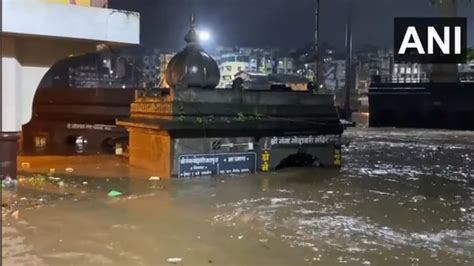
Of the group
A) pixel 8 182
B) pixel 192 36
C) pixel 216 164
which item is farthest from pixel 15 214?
pixel 192 36

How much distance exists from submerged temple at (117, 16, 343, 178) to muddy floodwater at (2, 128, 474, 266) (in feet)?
1.90

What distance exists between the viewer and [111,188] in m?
9.91

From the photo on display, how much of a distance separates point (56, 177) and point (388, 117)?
2780 cm

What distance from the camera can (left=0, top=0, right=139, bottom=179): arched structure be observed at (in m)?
8.77

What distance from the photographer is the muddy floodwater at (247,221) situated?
18.7ft

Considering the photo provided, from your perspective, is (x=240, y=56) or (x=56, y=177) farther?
(x=240, y=56)

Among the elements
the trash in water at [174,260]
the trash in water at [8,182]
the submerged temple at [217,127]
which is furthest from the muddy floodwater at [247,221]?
the submerged temple at [217,127]

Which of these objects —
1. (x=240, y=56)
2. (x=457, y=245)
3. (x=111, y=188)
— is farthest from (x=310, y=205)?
(x=240, y=56)

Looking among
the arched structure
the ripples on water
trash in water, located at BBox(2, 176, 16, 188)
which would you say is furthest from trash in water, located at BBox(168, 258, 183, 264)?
trash in water, located at BBox(2, 176, 16, 188)

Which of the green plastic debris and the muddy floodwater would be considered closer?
the muddy floodwater

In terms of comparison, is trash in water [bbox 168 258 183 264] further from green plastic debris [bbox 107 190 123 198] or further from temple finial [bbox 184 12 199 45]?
temple finial [bbox 184 12 199 45]

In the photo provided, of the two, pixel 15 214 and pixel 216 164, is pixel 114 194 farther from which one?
pixel 216 164

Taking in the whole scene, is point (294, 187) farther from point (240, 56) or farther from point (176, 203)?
point (240, 56)

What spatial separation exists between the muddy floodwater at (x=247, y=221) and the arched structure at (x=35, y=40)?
116 cm
